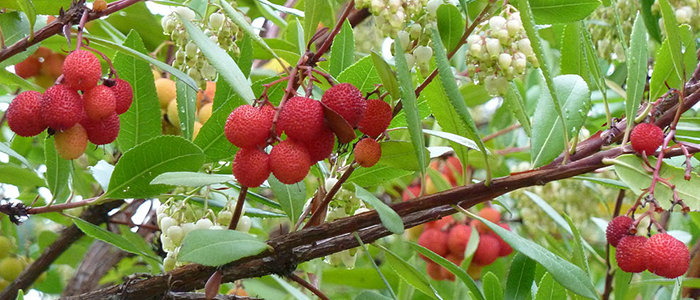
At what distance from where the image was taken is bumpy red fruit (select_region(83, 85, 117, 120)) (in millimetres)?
887

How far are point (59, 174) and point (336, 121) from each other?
1.65 ft

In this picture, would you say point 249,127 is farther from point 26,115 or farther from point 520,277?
point 520,277

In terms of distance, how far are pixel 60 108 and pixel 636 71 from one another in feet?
2.15

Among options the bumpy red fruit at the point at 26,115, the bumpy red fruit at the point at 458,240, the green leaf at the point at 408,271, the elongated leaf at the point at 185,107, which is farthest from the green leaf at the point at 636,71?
the bumpy red fruit at the point at 458,240

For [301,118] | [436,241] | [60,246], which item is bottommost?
[436,241]

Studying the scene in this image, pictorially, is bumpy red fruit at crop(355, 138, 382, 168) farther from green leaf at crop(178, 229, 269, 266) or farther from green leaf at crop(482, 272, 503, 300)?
green leaf at crop(482, 272, 503, 300)

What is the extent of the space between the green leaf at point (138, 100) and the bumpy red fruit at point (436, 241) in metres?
1.21

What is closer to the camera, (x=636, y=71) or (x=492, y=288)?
(x=636, y=71)

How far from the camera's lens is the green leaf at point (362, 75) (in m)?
1.00

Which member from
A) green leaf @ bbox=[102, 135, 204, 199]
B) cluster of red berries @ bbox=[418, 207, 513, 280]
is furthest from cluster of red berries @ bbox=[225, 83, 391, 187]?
cluster of red berries @ bbox=[418, 207, 513, 280]

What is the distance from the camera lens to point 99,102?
2.91 ft

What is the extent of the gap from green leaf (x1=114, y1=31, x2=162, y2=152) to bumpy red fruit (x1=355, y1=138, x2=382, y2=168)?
0.33 meters

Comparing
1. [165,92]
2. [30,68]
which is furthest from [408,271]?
[30,68]

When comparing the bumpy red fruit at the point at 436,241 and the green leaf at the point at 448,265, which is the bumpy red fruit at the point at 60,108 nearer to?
the green leaf at the point at 448,265
